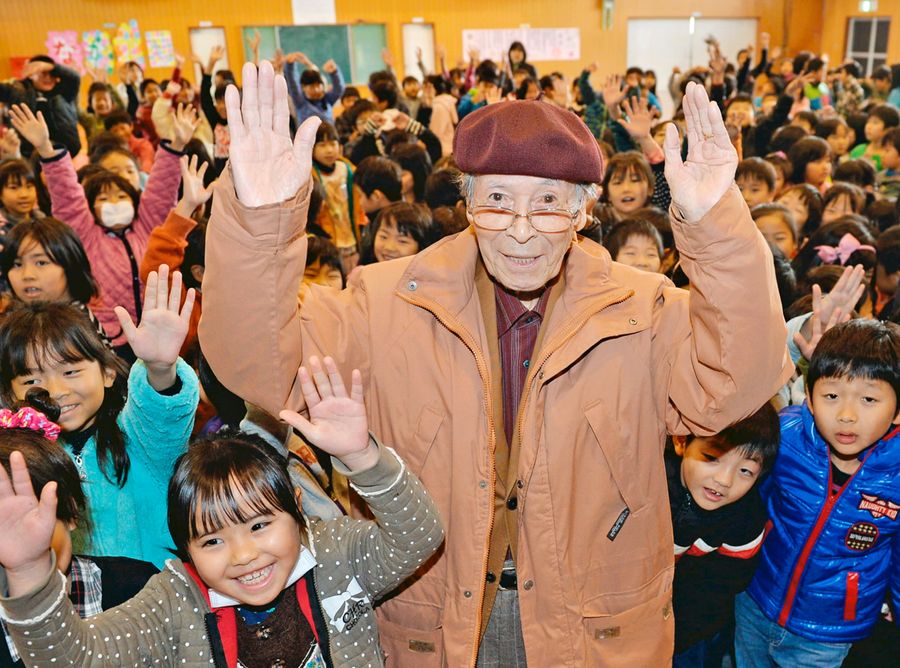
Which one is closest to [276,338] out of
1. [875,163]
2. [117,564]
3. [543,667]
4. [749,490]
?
[117,564]

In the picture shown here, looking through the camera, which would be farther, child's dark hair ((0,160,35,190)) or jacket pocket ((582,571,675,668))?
child's dark hair ((0,160,35,190))

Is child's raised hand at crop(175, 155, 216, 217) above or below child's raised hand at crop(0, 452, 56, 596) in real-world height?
above

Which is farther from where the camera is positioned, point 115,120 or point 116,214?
point 115,120

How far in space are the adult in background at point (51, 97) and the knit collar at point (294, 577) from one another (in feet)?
15.9

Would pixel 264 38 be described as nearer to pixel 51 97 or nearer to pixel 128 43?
pixel 128 43

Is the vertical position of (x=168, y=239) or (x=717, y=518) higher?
(x=168, y=239)

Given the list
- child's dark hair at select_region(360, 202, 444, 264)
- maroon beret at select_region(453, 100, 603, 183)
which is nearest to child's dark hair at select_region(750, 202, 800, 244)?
child's dark hair at select_region(360, 202, 444, 264)

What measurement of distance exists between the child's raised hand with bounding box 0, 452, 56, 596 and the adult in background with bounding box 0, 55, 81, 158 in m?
4.89

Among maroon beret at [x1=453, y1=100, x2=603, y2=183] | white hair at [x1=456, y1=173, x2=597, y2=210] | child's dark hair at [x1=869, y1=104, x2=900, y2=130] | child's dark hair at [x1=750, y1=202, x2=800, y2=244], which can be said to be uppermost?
maroon beret at [x1=453, y1=100, x2=603, y2=183]

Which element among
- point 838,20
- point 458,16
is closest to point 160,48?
point 458,16

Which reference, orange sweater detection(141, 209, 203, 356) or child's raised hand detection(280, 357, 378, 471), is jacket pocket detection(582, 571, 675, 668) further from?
orange sweater detection(141, 209, 203, 356)

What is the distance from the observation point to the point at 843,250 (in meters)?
3.11

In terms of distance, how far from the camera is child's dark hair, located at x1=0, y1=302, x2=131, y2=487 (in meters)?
1.74

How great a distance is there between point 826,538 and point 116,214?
2939mm
